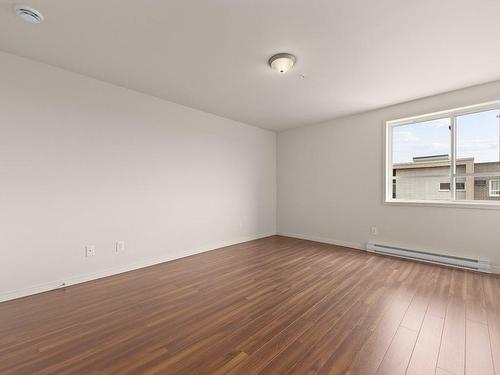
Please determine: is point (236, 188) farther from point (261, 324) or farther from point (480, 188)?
point (480, 188)

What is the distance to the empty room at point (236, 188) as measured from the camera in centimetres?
173

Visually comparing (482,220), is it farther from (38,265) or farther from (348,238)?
(38,265)

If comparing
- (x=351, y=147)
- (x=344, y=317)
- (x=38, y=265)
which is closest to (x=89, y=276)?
(x=38, y=265)

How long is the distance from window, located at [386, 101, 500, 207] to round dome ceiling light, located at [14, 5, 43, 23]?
4.71 meters

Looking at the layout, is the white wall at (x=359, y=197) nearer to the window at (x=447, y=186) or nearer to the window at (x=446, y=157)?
the window at (x=446, y=157)

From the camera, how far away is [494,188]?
3.16 m

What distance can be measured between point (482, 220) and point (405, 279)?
1.48 meters

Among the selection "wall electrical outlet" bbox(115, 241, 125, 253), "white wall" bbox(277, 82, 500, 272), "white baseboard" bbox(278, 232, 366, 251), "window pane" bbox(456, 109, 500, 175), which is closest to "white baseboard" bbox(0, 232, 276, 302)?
"wall electrical outlet" bbox(115, 241, 125, 253)

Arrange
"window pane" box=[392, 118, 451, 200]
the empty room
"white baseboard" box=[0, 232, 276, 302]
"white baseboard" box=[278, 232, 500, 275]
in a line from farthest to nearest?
"white baseboard" box=[278, 232, 500, 275]
"window pane" box=[392, 118, 451, 200]
"white baseboard" box=[0, 232, 276, 302]
the empty room

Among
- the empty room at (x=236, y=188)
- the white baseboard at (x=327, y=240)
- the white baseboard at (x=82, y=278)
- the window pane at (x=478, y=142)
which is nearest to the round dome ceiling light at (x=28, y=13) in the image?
the empty room at (x=236, y=188)

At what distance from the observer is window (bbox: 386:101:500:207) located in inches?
127

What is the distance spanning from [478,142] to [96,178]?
5405 millimetres

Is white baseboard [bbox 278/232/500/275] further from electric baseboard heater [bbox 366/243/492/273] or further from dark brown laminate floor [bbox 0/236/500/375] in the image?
dark brown laminate floor [bbox 0/236/500/375]

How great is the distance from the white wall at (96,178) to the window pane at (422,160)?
3.18 meters
